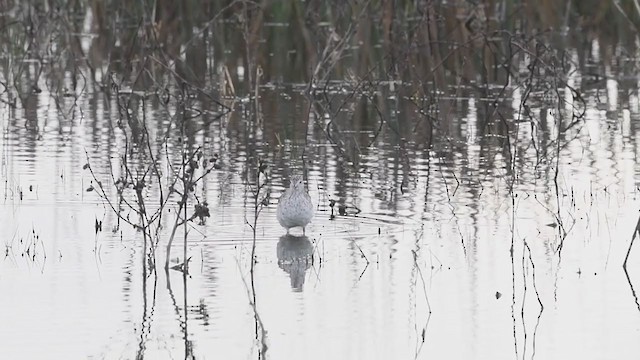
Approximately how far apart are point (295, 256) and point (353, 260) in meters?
0.27

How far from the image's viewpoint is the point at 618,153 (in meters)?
11.0

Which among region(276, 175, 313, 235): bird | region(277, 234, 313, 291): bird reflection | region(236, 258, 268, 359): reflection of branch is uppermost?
region(276, 175, 313, 235): bird

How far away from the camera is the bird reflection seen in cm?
733

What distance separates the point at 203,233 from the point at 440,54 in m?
8.79

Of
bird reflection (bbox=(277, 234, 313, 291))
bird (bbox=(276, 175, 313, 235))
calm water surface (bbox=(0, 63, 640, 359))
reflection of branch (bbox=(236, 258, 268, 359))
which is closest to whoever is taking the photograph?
reflection of branch (bbox=(236, 258, 268, 359))

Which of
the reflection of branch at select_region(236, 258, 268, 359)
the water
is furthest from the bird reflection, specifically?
the reflection of branch at select_region(236, 258, 268, 359)

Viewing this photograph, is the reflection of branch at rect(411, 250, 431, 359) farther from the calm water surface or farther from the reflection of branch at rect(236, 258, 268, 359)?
the reflection of branch at rect(236, 258, 268, 359)

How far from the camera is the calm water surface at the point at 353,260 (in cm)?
624

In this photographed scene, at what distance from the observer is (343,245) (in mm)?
7965

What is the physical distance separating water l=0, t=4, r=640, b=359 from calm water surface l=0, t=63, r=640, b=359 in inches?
0.6

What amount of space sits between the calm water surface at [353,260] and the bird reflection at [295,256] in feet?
0.05

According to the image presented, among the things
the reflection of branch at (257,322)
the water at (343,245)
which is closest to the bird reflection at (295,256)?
the water at (343,245)

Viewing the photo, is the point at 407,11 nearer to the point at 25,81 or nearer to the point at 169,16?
the point at 169,16

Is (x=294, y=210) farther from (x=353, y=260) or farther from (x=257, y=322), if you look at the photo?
(x=257, y=322)
